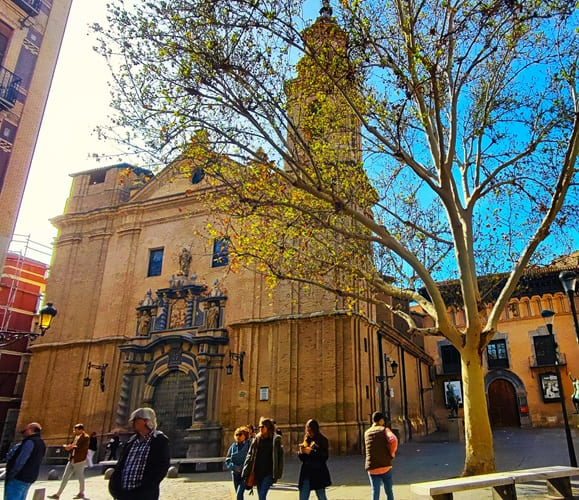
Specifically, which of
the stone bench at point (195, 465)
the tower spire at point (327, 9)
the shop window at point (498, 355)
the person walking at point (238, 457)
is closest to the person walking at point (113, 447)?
the stone bench at point (195, 465)

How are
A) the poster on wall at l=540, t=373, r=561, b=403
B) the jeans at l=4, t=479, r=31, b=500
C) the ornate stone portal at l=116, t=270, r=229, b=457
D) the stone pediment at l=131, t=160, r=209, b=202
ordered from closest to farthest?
the jeans at l=4, t=479, r=31, b=500 → the ornate stone portal at l=116, t=270, r=229, b=457 → the stone pediment at l=131, t=160, r=209, b=202 → the poster on wall at l=540, t=373, r=561, b=403

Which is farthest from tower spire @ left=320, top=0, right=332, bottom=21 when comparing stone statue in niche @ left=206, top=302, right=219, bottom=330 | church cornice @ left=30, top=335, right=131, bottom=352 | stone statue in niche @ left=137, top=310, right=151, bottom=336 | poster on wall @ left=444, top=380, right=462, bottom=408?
poster on wall @ left=444, top=380, right=462, bottom=408

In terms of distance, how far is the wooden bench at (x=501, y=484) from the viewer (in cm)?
599

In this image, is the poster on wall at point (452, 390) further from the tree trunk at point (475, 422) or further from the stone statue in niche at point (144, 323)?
the tree trunk at point (475, 422)

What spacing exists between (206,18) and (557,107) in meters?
7.17

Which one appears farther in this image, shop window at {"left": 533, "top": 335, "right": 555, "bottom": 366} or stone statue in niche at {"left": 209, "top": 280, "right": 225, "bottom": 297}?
shop window at {"left": 533, "top": 335, "right": 555, "bottom": 366}

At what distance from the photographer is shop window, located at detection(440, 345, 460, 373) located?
31.8 meters

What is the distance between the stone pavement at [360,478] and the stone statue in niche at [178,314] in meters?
6.84

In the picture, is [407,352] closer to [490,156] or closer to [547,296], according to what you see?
[547,296]

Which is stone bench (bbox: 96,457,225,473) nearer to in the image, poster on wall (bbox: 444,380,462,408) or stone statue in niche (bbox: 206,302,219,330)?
stone statue in niche (bbox: 206,302,219,330)

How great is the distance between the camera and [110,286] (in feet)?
74.0

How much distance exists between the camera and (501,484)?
624 cm

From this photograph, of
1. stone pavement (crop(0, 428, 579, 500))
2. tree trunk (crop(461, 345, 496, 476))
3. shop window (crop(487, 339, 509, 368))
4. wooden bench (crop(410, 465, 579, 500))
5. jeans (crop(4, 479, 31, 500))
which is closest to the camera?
wooden bench (crop(410, 465, 579, 500))

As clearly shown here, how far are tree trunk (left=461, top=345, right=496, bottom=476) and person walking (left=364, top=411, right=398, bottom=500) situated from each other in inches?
84.7
